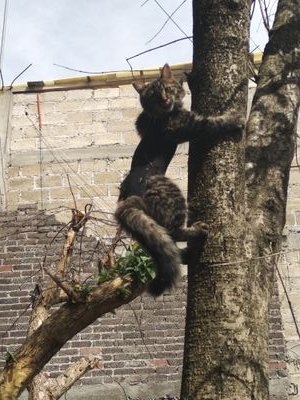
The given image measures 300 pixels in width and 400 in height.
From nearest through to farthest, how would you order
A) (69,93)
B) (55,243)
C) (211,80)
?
(211,80) → (55,243) → (69,93)

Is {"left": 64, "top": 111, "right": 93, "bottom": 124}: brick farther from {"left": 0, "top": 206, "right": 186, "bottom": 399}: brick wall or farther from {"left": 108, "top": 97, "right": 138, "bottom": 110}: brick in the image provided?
{"left": 0, "top": 206, "right": 186, "bottom": 399}: brick wall

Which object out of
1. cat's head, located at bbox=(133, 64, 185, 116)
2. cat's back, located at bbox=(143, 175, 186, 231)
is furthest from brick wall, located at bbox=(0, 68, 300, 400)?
cat's back, located at bbox=(143, 175, 186, 231)

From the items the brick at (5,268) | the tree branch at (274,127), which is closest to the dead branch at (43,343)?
the tree branch at (274,127)

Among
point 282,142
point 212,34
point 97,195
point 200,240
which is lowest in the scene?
point 200,240

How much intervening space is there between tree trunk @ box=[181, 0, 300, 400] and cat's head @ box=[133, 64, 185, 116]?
122 centimetres

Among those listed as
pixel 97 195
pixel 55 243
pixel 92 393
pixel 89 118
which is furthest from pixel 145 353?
pixel 89 118

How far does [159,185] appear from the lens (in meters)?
4.57

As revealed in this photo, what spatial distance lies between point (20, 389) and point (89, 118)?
Answer: 19.2 feet

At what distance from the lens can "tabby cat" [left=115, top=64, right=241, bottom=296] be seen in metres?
4.02

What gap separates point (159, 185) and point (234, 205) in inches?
57.3

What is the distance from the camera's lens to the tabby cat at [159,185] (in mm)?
4023

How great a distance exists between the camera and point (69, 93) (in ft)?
31.3

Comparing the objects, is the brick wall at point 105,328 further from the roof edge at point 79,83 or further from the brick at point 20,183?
the roof edge at point 79,83

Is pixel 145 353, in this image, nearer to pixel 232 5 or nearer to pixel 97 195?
pixel 97 195
